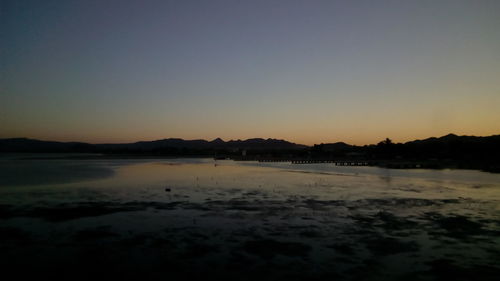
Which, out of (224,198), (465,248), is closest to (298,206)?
(224,198)

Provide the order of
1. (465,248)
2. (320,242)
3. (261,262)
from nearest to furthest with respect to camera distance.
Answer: (261,262) < (465,248) < (320,242)

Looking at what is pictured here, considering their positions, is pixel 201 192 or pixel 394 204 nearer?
pixel 394 204

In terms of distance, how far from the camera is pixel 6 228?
15.8 m

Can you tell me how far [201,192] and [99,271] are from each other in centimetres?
1957

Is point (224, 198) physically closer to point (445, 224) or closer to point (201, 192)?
point (201, 192)

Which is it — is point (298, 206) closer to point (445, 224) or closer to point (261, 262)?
point (445, 224)

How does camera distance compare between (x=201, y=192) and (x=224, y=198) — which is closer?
(x=224, y=198)

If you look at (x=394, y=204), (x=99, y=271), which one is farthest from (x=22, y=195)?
(x=394, y=204)

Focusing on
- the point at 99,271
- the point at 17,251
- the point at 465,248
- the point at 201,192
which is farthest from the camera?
the point at 201,192

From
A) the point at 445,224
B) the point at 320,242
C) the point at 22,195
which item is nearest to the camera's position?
the point at 320,242

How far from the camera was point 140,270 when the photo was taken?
35.3ft

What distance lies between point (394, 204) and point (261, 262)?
52.2ft

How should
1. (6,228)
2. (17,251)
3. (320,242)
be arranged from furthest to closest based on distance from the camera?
(6,228)
(320,242)
(17,251)

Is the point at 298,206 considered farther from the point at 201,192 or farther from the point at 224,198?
the point at 201,192
